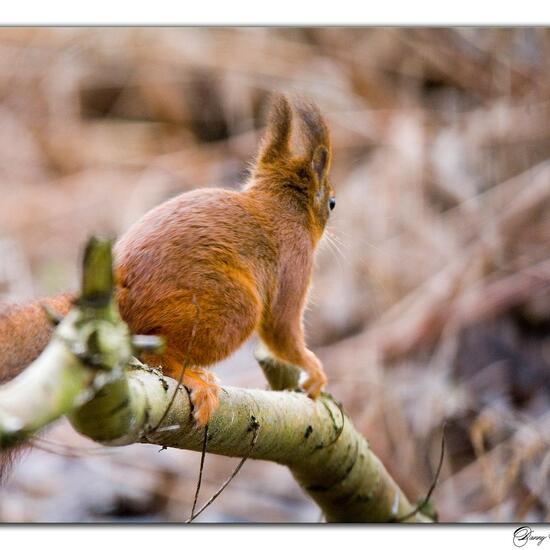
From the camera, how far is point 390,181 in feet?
10.0

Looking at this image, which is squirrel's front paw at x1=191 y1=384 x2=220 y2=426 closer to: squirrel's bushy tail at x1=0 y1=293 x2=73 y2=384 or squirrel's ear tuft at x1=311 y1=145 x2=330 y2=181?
squirrel's bushy tail at x1=0 y1=293 x2=73 y2=384

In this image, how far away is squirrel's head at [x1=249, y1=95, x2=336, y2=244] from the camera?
1.76m

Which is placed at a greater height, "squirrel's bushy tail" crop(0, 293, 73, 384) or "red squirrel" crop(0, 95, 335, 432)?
"squirrel's bushy tail" crop(0, 293, 73, 384)

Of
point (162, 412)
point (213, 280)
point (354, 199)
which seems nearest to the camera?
point (162, 412)

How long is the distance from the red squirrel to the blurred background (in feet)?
3.33

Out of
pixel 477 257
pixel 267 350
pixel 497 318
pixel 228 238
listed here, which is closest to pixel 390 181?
pixel 477 257

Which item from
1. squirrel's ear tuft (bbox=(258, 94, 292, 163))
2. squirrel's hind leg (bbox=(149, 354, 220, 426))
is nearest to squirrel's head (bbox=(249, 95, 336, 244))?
squirrel's ear tuft (bbox=(258, 94, 292, 163))

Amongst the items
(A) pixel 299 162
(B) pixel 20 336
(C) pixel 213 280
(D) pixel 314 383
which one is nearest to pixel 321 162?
(A) pixel 299 162

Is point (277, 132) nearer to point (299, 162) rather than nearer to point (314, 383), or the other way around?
point (299, 162)

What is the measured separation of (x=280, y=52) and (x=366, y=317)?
975mm

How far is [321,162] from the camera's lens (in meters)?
1.84

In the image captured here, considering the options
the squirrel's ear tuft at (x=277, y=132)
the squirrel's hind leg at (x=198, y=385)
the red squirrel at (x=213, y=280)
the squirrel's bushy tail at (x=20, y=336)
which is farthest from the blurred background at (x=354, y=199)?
the squirrel's bushy tail at (x=20, y=336)

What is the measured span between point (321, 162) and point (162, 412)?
0.90 meters

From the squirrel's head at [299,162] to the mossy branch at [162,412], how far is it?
32cm
